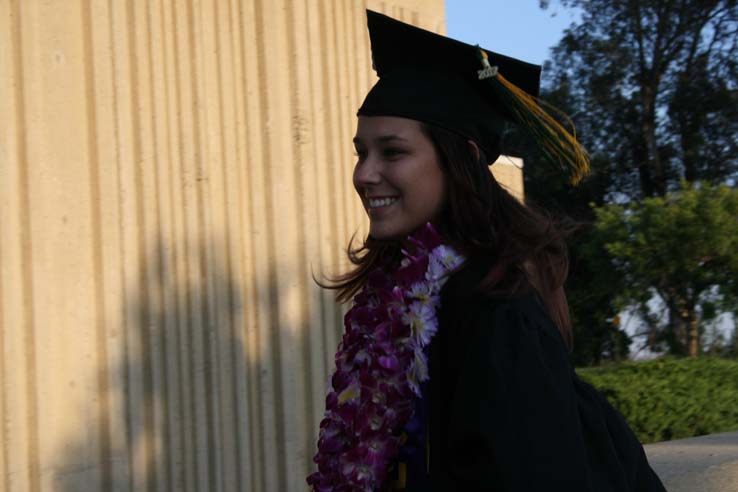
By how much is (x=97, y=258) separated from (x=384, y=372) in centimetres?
187

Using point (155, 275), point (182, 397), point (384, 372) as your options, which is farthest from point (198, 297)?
point (384, 372)

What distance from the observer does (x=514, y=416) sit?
1.71 metres

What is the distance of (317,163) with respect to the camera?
15.2 feet

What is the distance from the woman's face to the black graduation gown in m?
0.26

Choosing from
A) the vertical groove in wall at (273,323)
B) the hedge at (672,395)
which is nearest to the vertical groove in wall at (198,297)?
the vertical groove in wall at (273,323)

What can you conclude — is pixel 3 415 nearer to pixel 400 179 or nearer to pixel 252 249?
pixel 252 249

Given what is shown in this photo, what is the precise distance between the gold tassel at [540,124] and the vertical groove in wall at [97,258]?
6.27 feet

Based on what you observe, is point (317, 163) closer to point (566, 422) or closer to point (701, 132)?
point (566, 422)

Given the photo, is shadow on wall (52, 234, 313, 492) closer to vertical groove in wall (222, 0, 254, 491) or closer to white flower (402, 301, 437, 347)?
vertical groove in wall (222, 0, 254, 491)

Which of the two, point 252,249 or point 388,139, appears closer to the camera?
point 388,139

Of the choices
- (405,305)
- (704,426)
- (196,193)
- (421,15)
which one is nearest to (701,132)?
(704,426)

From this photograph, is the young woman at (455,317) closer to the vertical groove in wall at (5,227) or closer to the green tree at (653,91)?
the vertical groove in wall at (5,227)

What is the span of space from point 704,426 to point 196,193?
22.9 feet

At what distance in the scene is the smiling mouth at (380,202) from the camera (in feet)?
7.15
